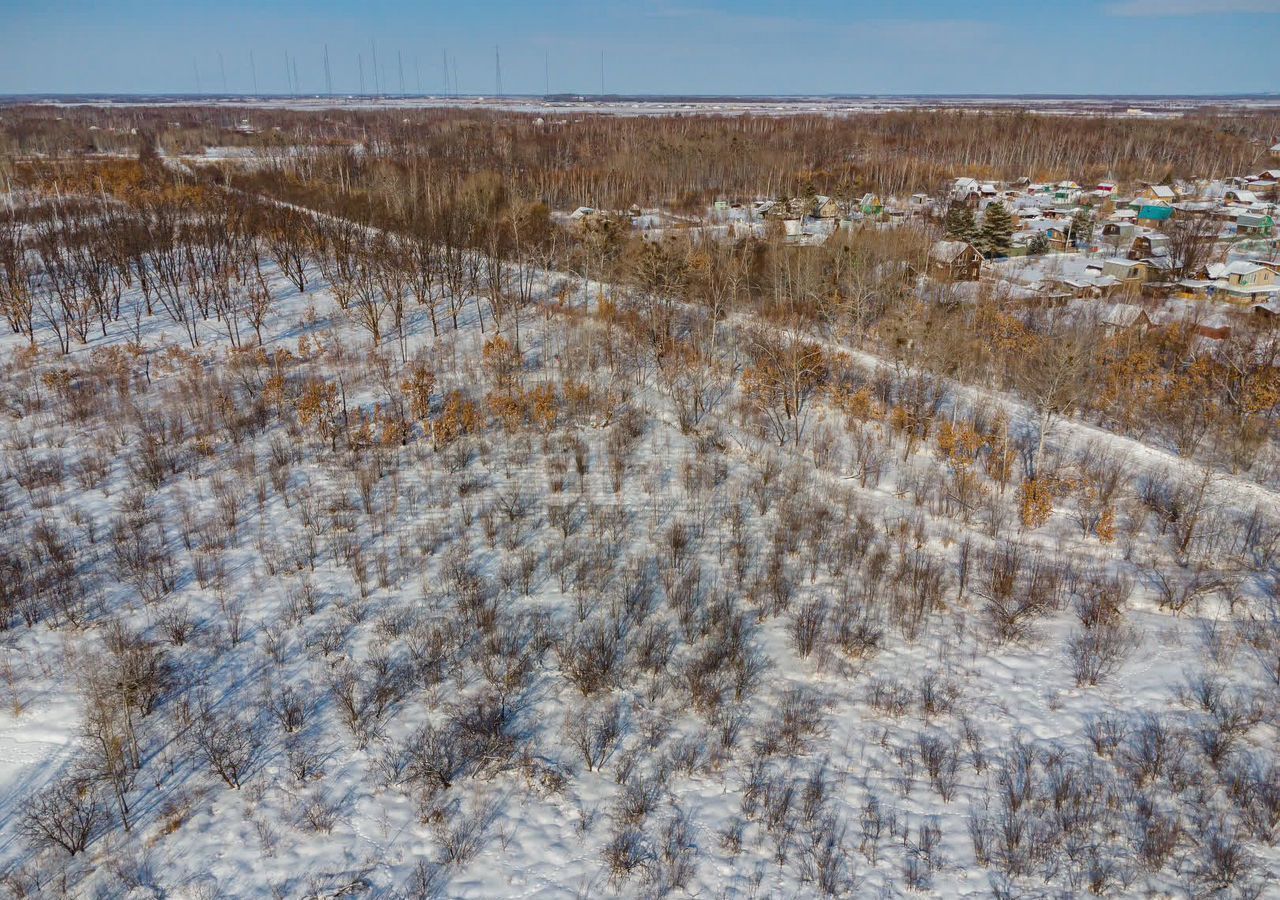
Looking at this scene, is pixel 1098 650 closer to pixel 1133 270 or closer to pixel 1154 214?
pixel 1133 270

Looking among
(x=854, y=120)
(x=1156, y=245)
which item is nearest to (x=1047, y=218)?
(x=1156, y=245)

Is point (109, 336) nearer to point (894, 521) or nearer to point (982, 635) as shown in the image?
point (894, 521)

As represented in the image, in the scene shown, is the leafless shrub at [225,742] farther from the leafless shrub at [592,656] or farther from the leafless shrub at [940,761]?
the leafless shrub at [940,761]

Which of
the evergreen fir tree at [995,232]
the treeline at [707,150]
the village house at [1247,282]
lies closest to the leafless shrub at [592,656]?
the treeline at [707,150]

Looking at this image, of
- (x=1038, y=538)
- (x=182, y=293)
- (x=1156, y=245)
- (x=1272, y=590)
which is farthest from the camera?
(x=1156, y=245)

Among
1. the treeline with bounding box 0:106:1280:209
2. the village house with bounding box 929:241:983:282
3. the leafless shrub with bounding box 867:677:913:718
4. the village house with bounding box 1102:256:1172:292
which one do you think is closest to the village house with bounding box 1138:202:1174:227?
the treeline with bounding box 0:106:1280:209

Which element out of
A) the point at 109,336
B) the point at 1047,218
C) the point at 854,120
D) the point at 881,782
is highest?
the point at 854,120
